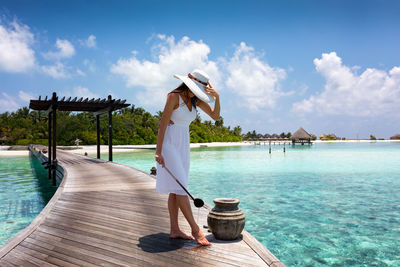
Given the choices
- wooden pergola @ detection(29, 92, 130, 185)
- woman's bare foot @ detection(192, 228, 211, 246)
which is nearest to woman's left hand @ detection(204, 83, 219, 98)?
woman's bare foot @ detection(192, 228, 211, 246)

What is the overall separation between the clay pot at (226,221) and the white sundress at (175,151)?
550mm

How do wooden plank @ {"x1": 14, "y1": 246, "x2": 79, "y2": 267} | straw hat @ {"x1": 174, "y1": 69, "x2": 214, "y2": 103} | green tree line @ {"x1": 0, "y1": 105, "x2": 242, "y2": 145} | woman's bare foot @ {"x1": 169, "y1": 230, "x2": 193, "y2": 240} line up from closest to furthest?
wooden plank @ {"x1": 14, "y1": 246, "x2": 79, "y2": 267} < straw hat @ {"x1": 174, "y1": 69, "x2": 214, "y2": 103} < woman's bare foot @ {"x1": 169, "y1": 230, "x2": 193, "y2": 240} < green tree line @ {"x1": 0, "y1": 105, "x2": 242, "y2": 145}

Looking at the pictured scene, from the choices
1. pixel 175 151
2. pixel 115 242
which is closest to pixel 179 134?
pixel 175 151

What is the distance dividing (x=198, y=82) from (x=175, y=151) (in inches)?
35.2

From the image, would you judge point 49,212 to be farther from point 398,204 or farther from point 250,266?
point 398,204

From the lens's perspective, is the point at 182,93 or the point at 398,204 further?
the point at 398,204

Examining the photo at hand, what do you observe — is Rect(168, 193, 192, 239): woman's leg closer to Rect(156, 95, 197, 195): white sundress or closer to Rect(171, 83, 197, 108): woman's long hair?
Rect(156, 95, 197, 195): white sundress

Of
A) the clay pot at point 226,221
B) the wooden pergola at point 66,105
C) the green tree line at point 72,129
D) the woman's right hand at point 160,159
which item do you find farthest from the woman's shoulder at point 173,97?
the green tree line at point 72,129

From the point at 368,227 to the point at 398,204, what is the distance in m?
4.44

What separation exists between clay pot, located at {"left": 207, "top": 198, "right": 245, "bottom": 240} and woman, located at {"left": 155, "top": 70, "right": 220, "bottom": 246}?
226mm

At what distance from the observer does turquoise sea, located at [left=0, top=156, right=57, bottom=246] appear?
8348mm

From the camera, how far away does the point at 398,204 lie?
12.1 meters

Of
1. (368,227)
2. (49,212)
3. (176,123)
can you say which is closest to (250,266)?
(176,123)

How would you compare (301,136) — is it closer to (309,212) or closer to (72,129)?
(72,129)
